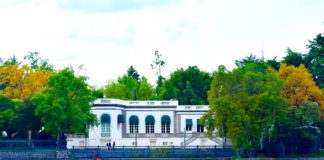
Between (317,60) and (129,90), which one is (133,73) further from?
(317,60)

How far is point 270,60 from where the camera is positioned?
86562 millimetres

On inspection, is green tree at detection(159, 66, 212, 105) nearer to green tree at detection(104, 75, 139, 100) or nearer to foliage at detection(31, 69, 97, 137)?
green tree at detection(104, 75, 139, 100)

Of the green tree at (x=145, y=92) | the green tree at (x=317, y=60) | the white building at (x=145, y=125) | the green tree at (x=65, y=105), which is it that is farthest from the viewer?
the green tree at (x=145, y=92)

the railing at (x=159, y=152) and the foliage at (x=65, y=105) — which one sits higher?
the foliage at (x=65, y=105)

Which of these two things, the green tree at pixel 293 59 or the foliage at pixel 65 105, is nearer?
the foliage at pixel 65 105

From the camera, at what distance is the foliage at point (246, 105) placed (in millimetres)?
64812

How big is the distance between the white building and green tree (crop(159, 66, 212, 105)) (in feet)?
45.5

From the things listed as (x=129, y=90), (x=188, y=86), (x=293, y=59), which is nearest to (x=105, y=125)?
(x=188, y=86)

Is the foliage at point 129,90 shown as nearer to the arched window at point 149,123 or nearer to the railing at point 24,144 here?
the arched window at point 149,123

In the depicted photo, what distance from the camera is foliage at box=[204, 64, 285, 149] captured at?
6481cm

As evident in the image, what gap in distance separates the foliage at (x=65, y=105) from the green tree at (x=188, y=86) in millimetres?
28953

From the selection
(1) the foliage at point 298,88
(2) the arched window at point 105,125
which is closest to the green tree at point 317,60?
(1) the foliage at point 298,88

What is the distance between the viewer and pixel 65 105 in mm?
70625

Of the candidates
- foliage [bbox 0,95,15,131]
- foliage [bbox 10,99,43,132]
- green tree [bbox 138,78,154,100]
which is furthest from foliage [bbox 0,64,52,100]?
green tree [bbox 138,78,154,100]
